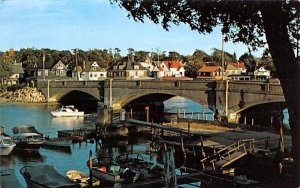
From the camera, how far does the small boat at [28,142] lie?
128ft

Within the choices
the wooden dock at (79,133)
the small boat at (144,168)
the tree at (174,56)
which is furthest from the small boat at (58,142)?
the tree at (174,56)

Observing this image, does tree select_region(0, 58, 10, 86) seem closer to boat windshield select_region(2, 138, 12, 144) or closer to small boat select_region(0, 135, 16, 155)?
boat windshield select_region(2, 138, 12, 144)

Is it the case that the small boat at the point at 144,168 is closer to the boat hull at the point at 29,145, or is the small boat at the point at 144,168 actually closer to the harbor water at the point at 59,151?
the harbor water at the point at 59,151

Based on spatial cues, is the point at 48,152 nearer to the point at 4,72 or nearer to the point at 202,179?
the point at 202,179

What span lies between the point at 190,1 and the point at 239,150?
1849 cm

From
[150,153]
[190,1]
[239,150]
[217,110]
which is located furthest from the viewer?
[217,110]

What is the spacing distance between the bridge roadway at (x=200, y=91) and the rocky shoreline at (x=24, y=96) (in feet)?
31.7

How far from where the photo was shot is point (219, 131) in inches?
1538

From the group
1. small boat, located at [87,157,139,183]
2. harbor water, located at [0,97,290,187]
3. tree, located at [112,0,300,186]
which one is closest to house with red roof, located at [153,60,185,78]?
harbor water, located at [0,97,290,187]

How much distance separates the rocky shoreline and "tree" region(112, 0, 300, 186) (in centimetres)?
8105

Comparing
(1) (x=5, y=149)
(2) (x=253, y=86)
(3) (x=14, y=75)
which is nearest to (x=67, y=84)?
(3) (x=14, y=75)

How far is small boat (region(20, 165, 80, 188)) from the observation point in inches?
840

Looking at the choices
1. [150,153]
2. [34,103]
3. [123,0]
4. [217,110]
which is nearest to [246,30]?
[123,0]

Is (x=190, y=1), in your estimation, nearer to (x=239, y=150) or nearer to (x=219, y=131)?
(x=239, y=150)
